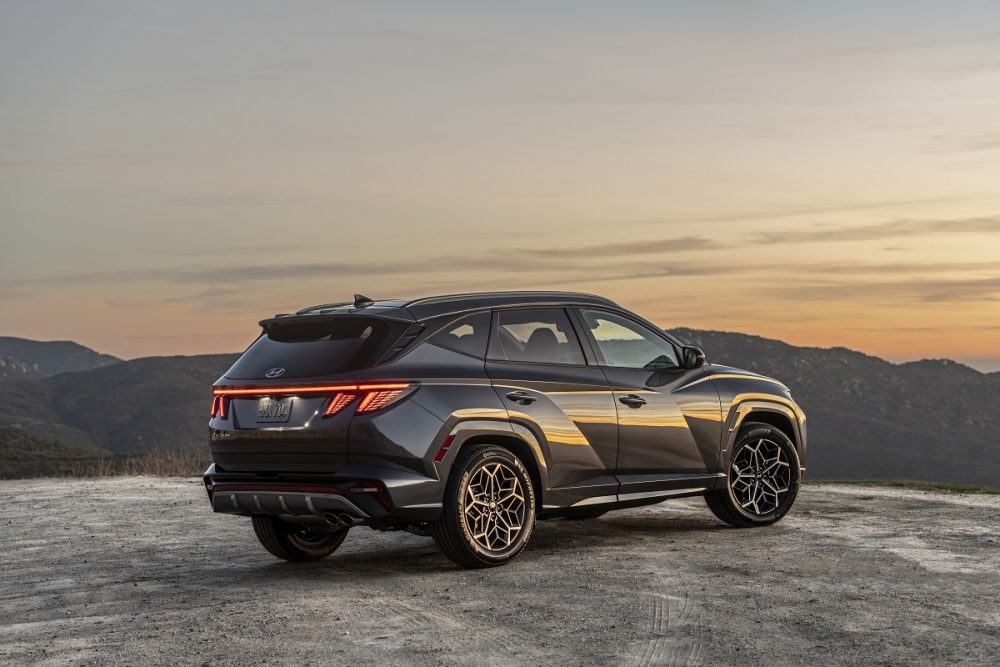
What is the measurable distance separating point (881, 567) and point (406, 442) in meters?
3.36

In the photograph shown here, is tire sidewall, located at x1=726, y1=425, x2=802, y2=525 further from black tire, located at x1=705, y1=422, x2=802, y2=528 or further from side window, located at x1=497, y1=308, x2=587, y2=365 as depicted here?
side window, located at x1=497, y1=308, x2=587, y2=365

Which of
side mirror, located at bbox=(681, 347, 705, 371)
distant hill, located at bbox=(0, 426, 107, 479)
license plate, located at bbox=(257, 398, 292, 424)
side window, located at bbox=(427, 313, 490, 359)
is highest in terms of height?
side window, located at bbox=(427, 313, 490, 359)

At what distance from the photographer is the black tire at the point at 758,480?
11.1 m

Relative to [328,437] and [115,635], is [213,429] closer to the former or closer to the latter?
[328,437]

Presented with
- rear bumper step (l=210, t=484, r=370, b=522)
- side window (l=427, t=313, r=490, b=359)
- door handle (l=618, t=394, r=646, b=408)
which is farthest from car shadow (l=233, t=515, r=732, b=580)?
side window (l=427, t=313, r=490, b=359)

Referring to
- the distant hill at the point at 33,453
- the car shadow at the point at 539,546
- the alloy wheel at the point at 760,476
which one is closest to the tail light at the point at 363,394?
the car shadow at the point at 539,546

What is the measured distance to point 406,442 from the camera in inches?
334

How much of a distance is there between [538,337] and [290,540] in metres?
2.47

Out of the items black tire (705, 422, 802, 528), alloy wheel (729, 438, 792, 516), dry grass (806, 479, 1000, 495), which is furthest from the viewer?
dry grass (806, 479, 1000, 495)

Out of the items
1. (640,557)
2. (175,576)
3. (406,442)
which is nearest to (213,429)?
(175,576)

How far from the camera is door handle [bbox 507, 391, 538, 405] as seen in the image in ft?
30.0

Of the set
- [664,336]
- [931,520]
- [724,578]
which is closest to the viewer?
[724,578]

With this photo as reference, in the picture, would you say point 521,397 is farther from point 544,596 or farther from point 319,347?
point 544,596

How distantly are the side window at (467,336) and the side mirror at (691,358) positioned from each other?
82.7 inches
